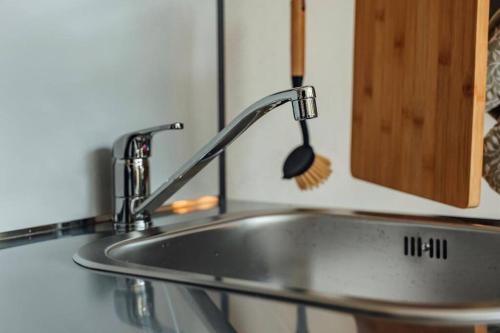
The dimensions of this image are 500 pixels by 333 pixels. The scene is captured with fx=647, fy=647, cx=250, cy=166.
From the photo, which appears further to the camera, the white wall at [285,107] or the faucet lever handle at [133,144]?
the white wall at [285,107]


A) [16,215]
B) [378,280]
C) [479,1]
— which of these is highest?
[479,1]

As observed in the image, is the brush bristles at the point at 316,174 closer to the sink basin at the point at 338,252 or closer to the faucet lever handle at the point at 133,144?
the sink basin at the point at 338,252

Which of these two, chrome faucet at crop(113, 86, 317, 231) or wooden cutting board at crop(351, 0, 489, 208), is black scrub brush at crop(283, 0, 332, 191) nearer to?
wooden cutting board at crop(351, 0, 489, 208)

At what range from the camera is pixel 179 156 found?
1.15 metres

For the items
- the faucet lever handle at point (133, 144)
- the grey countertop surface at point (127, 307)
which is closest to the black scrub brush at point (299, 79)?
the faucet lever handle at point (133, 144)

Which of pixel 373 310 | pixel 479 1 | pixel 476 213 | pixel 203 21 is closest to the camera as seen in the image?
pixel 373 310

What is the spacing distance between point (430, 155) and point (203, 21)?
1.62 ft

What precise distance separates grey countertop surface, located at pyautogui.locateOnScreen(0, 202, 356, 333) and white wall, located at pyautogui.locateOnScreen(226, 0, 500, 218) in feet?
1.85

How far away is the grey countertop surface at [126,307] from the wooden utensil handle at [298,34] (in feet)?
1.82

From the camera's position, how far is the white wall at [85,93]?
876 millimetres

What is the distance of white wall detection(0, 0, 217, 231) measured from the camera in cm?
88

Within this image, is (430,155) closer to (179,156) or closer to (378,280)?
(378,280)

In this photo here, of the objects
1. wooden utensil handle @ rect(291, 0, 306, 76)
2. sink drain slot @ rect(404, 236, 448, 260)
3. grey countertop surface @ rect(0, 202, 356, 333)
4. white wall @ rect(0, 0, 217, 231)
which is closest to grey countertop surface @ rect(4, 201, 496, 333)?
grey countertop surface @ rect(0, 202, 356, 333)

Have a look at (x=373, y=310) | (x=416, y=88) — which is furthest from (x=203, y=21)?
(x=373, y=310)
